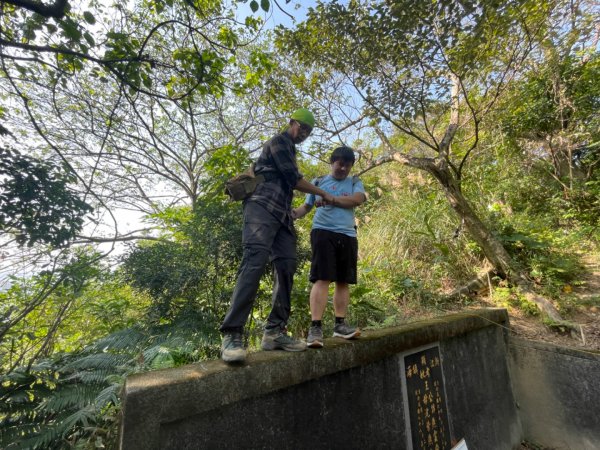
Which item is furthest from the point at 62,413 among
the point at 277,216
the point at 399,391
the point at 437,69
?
the point at 437,69

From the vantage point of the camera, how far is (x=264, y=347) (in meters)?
1.99

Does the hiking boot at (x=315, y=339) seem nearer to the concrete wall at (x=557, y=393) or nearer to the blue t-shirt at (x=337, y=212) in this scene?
the blue t-shirt at (x=337, y=212)

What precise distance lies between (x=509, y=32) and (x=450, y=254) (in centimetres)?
337

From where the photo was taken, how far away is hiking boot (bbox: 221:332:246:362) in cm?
158

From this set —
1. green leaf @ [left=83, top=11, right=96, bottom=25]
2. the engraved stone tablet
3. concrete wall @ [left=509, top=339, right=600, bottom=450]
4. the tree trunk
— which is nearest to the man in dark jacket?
the engraved stone tablet

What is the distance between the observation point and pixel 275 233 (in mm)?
2027

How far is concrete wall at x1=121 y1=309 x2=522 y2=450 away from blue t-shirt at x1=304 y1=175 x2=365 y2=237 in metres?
0.88

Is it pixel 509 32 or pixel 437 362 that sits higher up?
pixel 509 32

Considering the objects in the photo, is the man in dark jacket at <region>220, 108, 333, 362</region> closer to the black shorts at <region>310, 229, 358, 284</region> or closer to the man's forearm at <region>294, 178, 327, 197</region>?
the man's forearm at <region>294, 178, 327, 197</region>

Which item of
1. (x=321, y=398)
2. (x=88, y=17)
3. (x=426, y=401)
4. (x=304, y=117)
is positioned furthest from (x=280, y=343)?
(x=88, y=17)

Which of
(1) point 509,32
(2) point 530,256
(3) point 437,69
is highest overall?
(1) point 509,32

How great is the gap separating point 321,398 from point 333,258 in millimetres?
965

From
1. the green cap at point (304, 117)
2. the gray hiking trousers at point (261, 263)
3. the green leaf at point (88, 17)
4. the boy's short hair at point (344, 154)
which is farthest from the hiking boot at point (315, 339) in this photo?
the green leaf at point (88, 17)

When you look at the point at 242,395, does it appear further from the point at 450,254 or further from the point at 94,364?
the point at 450,254
